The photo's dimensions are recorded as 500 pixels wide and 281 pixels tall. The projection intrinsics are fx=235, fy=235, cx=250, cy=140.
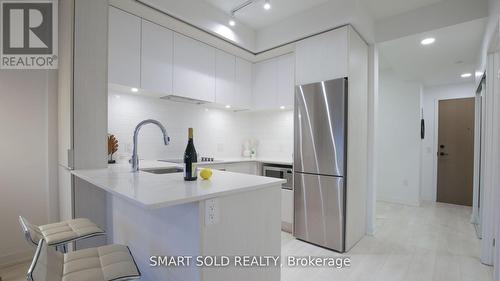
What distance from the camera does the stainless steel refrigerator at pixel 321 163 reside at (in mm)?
2502

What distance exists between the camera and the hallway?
210 centimetres

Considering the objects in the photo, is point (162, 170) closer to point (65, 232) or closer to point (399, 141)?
point (65, 232)

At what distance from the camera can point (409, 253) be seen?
Answer: 2.51m

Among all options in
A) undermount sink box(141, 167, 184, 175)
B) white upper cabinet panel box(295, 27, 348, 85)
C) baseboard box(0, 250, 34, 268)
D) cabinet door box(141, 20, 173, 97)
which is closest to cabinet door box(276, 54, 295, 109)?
white upper cabinet panel box(295, 27, 348, 85)

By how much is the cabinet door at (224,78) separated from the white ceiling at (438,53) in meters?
2.02

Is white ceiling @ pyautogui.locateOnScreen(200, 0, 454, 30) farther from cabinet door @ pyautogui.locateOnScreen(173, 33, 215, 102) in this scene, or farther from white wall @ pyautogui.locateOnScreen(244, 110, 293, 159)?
white wall @ pyautogui.locateOnScreen(244, 110, 293, 159)

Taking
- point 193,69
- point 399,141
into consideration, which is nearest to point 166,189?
point 193,69

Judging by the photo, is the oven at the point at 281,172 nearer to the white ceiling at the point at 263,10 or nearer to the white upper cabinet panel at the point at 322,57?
the white upper cabinet panel at the point at 322,57

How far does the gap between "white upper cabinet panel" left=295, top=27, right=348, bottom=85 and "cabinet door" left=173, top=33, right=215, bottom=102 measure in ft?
3.68

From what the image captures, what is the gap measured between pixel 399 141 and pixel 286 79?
2810 millimetres

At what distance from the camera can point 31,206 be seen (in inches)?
91.7

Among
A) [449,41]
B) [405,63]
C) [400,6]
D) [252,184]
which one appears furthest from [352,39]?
[252,184]

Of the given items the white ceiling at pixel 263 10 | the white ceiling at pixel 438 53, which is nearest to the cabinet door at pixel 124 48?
the white ceiling at pixel 263 10

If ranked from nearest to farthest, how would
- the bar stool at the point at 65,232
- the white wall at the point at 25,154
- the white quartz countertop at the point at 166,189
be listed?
the white quartz countertop at the point at 166,189
the bar stool at the point at 65,232
the white wall at the point at 25,154
